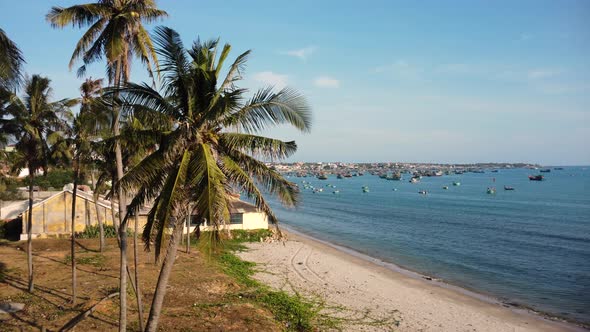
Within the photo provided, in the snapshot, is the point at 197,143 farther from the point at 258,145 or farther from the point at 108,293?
the point at 108,293

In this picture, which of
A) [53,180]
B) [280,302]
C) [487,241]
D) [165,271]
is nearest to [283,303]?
[280,302]

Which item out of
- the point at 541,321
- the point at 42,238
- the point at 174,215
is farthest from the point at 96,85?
the point at 541,321

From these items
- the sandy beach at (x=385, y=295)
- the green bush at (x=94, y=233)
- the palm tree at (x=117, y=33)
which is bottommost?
the sandy beach at (x=385, y=295)

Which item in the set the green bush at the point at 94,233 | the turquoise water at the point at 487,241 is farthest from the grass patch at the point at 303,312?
the green bush at the point at 94,233

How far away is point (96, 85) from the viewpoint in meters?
17.2

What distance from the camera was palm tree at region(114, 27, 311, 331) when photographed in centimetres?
892

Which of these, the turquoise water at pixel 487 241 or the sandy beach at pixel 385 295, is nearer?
the sandy beach at pixel 385 295

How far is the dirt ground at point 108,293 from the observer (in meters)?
14.9

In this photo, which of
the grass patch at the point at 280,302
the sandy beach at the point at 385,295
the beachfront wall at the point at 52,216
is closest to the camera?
the grass patch at the point at 280,302

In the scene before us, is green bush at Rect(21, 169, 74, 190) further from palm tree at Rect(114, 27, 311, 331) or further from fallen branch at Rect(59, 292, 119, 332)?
palm tree at Rect(114, 27, 311, 331)

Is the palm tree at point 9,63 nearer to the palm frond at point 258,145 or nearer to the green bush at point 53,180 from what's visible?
the palm frond at point 258,145

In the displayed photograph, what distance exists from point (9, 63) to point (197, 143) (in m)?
3.98

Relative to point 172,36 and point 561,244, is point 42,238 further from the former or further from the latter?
point 561,244

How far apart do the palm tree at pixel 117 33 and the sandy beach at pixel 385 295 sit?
40.4ft
